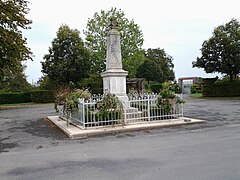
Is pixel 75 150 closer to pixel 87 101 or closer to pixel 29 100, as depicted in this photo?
pixel 87 101

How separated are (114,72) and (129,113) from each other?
1955mm

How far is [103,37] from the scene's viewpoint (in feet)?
105

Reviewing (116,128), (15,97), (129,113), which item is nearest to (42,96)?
(15,97)

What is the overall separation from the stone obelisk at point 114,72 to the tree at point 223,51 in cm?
2063

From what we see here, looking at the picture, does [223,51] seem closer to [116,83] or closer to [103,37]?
[103,37]

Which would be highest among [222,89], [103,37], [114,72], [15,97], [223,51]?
[103,37]

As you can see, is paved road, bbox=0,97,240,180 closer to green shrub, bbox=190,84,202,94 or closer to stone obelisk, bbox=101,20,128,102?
stone obelisk, bbox=101,20,128,102

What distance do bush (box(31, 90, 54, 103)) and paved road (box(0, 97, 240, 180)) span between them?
18.7 meters

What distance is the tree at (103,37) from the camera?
32188 mm

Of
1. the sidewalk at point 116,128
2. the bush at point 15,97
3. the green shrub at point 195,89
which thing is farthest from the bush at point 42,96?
the green shrub at point 195,89

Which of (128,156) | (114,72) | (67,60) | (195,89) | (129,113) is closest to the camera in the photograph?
(128,156)

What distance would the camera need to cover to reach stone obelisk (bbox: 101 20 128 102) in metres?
10.6

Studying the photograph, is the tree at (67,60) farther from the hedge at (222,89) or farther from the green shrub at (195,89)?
the green shrub at (195,89)

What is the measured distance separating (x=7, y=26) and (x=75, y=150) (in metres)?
18.6
